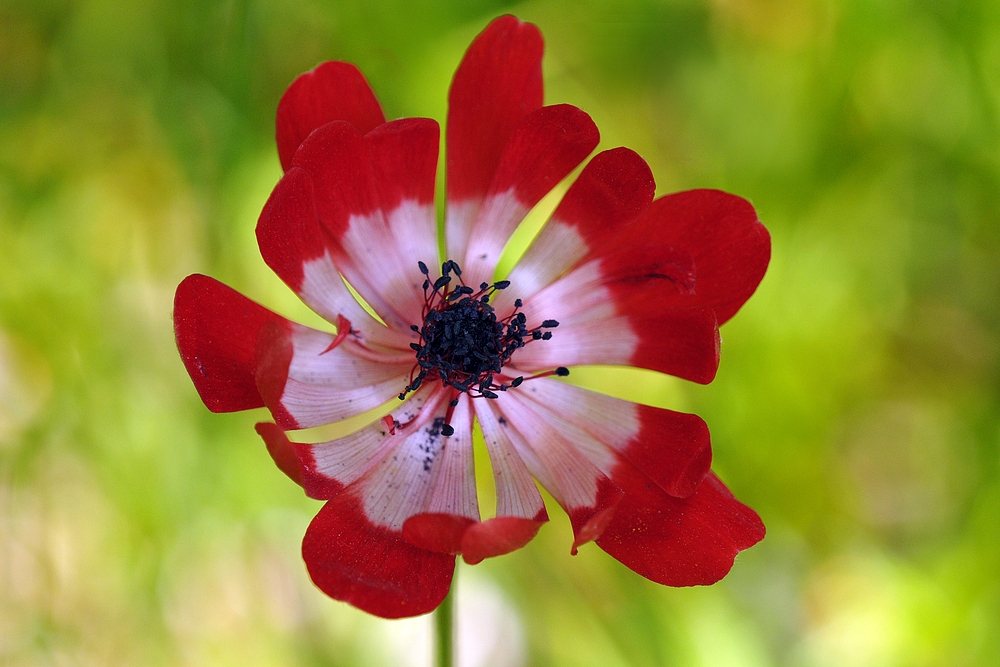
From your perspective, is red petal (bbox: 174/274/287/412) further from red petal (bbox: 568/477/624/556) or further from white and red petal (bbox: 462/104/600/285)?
red petal (bbox: 568/477/624/556)

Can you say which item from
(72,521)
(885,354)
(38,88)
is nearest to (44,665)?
(72,521)

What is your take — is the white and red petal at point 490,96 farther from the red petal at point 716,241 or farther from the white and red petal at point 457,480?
the white and red petal at point 457,480

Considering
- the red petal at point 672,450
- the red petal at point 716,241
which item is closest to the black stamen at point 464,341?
the red petal at point 672,450

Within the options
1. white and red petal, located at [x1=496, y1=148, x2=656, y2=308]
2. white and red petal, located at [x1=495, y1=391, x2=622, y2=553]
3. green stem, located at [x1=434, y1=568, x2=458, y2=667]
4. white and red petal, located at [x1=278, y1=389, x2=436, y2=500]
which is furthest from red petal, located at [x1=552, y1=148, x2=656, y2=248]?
green stem, located at [x1=434, y1=568, x2=458, y2=667]

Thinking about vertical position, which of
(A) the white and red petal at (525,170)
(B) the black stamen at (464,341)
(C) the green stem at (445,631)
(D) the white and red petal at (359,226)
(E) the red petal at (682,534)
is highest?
(A) the white and red petal at (525,170)

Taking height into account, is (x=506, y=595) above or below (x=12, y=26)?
below

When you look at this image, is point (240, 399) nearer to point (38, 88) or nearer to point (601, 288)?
point (601, 288)

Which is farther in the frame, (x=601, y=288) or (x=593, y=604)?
(x=593, y=604)
